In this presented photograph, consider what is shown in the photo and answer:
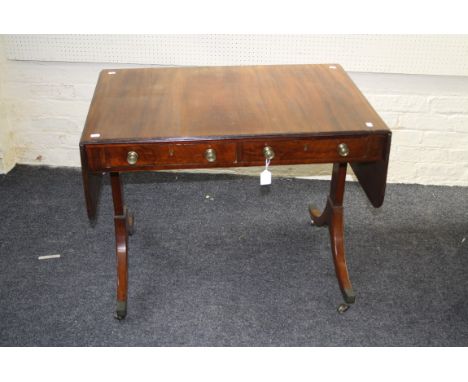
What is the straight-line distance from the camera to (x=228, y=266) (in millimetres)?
2387

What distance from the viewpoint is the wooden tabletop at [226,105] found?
5.75ft

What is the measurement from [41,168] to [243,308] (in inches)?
60.7

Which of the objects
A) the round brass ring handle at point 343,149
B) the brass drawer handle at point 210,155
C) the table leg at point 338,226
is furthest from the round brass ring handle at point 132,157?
the table leg at point 338,226

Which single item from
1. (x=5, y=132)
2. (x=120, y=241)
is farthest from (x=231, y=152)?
(x=5, y=132)

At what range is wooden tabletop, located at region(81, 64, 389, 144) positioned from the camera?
175 centimetres

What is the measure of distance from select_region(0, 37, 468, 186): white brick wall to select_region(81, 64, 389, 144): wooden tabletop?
2.15 feet

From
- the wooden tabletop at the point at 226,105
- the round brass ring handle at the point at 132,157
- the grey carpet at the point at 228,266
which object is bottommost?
the grey carpet at the point at 228,266

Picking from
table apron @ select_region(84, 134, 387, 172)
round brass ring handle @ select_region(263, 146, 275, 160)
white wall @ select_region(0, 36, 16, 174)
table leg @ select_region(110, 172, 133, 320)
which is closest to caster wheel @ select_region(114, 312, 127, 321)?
table leg @ select_region(110, 172, 133, 320)

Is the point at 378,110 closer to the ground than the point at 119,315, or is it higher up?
higher up

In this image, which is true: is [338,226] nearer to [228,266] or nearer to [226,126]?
[228,266]

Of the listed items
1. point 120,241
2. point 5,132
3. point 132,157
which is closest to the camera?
point 132,157

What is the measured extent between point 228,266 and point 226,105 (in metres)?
0.76

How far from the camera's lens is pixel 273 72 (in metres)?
2.20

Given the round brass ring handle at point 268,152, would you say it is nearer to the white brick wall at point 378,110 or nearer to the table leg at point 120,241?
the table leg at point 120,241
